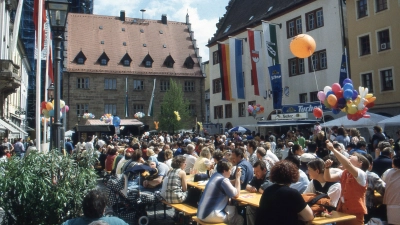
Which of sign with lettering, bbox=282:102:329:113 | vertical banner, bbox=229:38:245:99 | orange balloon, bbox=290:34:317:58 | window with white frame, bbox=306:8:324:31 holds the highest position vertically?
window with white frame, bbox=306:8:324:31

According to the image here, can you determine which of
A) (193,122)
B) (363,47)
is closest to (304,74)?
(363,47)

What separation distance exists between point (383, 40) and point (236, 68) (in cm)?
1168

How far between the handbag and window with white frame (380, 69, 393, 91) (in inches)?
849

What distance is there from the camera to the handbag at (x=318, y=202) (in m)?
5.45

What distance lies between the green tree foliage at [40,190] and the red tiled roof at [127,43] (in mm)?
44806

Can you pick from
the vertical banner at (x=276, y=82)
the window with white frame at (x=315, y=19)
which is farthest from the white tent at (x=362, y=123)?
the window with white frame at (x=315, y=19)

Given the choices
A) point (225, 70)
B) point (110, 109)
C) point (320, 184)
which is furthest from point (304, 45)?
point (110, 109)

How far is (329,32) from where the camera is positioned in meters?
29.4

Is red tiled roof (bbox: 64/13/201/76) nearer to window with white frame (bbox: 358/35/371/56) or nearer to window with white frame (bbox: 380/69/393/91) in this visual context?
window with white frame (bbox: 358/35/371/56)

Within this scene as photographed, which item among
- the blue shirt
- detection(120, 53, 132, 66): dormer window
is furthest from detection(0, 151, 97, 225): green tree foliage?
detection(120, 53, 132, 66): dormer window

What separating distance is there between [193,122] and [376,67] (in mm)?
30144

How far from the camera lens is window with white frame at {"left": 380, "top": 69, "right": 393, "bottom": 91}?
24969 mm

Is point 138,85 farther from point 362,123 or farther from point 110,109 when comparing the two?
point 362,123

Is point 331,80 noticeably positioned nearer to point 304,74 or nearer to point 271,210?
point 304,74
